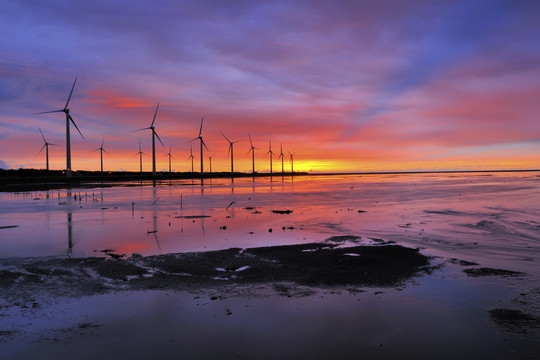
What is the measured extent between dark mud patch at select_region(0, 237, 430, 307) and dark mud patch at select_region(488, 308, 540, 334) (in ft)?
10.3

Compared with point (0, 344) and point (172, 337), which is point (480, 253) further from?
point (0, 344)

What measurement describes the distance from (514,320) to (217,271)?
9.23 metres

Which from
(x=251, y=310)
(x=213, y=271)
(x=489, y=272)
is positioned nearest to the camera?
(x=251, y=310)

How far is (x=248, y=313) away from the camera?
31.1ft

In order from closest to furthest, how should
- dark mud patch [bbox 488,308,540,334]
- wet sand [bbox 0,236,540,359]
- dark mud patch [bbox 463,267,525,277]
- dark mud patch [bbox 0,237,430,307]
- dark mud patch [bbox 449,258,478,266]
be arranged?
1. wet sand [bbox 0,236,540,359]
2. dark mud patch [bbox 488,308,540,334]
3. dark mud patch [bbox 0,237,430,307]
4. dark mud patch [bbox 463,267,525,277]
5. dark mud patch [bbox 449,258,478,266]

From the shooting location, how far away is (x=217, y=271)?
13.5 meters

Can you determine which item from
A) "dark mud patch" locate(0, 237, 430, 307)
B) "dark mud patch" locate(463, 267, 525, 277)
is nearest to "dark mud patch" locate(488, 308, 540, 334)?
"dark mud patch" locate(0, 237, 430, 307)

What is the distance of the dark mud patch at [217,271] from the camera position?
11688 millimetres

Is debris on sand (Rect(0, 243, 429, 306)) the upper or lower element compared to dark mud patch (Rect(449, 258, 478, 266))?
upper

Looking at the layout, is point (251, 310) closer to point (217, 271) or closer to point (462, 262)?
point (217, 271)

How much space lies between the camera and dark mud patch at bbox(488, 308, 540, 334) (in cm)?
838

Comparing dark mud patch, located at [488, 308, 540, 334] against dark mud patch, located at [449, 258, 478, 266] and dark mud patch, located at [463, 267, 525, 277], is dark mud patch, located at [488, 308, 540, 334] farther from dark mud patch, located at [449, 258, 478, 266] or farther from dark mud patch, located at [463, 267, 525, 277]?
dark mud patch, located at [449, 258, 478, 266]

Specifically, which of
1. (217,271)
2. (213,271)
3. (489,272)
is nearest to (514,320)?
(489,272)

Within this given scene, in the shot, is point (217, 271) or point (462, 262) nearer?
point (217, 271)
